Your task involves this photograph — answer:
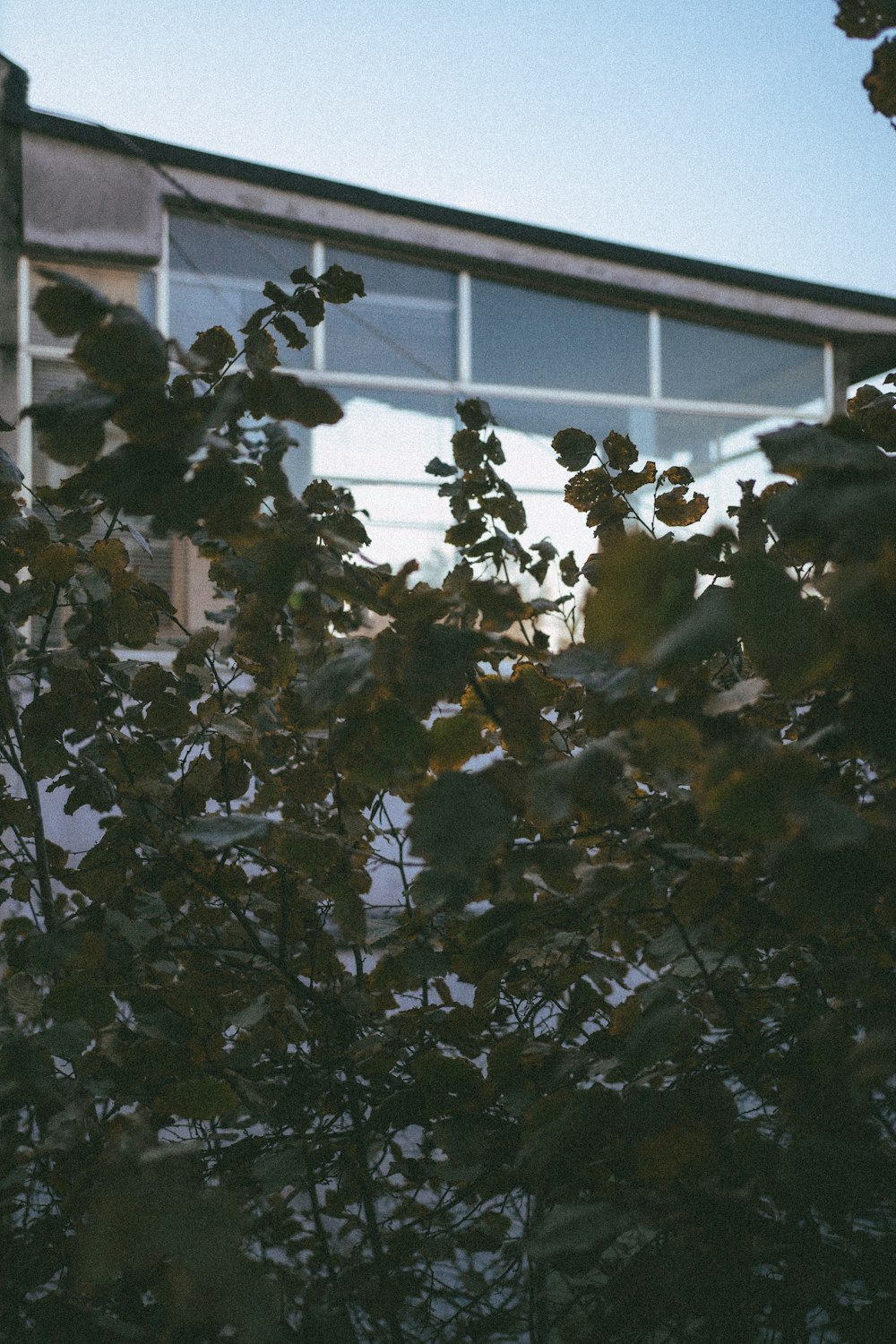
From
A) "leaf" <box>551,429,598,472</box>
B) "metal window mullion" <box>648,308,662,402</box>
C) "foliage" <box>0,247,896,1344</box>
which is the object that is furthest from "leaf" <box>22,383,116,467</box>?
"metal window mullion" <box>648,308,662,402</box>

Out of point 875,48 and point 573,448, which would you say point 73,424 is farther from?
point 573,448

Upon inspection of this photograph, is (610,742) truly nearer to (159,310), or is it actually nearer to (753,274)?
(159,310)

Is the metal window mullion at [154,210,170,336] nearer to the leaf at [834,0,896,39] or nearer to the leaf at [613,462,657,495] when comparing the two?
the leaf at [613,462,657,495]

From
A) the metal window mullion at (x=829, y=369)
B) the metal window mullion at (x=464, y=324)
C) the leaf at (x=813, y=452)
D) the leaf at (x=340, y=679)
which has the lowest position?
the leaf at (x=340, y=679)

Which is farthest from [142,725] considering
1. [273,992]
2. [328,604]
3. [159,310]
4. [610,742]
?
[159,310]

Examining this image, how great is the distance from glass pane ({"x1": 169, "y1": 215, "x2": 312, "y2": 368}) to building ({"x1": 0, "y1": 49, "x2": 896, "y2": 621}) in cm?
1

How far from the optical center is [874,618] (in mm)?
672

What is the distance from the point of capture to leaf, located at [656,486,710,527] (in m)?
1.80

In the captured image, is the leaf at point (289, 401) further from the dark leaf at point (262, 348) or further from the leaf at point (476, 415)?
the leaf at point (476, 415)

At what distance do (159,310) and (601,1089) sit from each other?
239 inches

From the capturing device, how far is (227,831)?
995 millimetres

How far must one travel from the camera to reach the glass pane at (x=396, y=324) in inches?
267

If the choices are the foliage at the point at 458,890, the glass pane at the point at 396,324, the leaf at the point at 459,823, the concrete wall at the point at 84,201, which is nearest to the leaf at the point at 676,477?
the foliage at the point at 458,890

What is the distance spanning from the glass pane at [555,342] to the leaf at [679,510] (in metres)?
5.54
